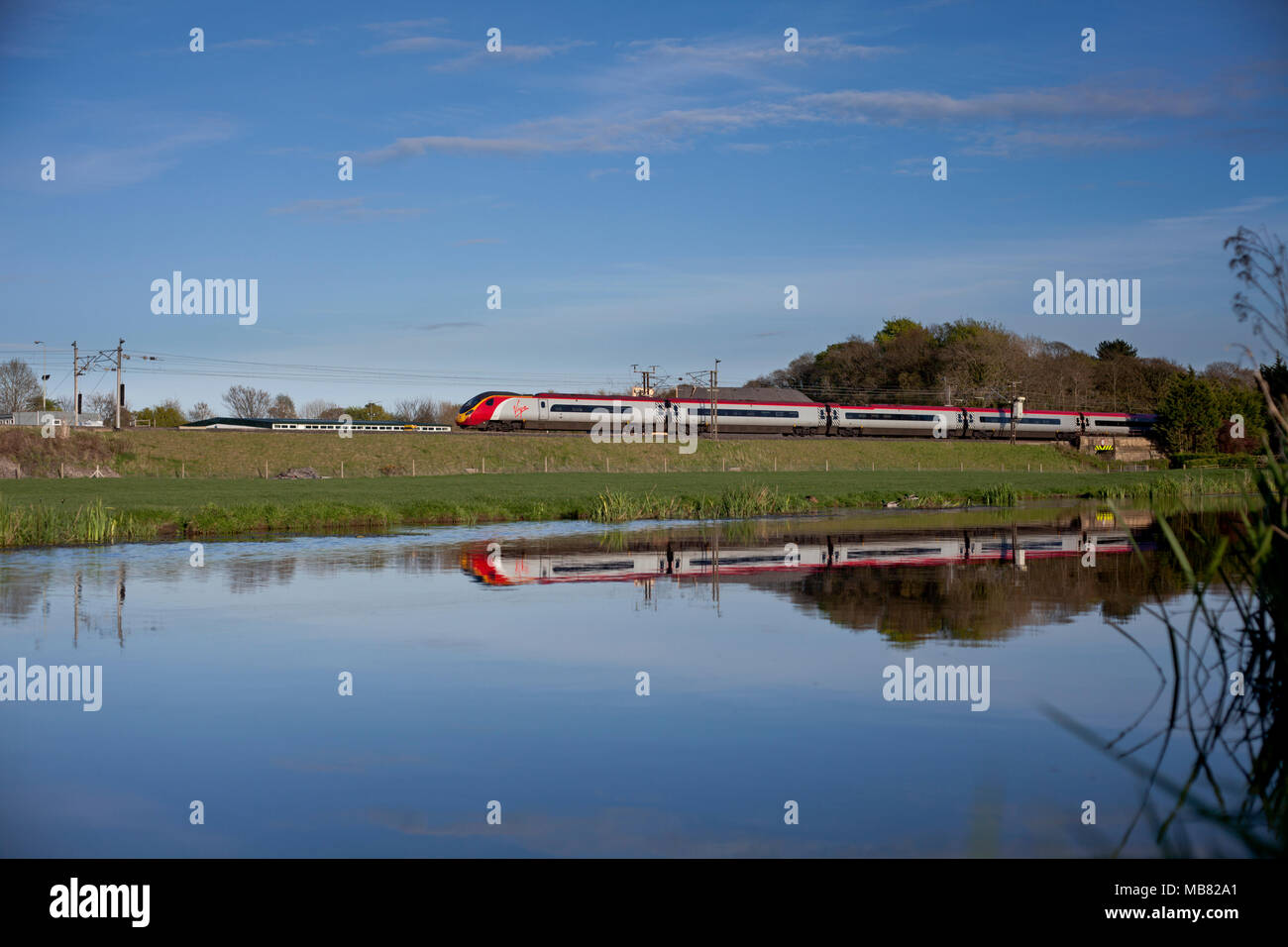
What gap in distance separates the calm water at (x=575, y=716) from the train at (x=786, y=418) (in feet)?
209

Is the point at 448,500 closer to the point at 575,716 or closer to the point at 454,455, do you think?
the point at 575,716

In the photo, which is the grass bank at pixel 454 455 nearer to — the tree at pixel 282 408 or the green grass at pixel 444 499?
the green grass at pixel 444 499

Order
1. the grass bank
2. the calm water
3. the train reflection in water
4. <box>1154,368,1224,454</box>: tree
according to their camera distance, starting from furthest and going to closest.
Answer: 1. <box>1154,368,1224,454</box>: tree
2. the grass bank
3. the train reflection in water
4. the calm water

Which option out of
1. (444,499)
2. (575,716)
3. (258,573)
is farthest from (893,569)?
(444,499)

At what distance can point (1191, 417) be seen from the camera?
8800 centimetres

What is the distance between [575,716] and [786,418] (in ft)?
273

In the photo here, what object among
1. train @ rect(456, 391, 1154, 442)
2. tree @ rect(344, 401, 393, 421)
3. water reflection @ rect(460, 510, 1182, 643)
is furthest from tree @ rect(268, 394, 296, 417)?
water reflection @ rect(460, 510, 1182, 643)

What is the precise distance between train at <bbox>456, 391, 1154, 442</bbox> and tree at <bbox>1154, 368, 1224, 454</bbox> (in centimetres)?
720

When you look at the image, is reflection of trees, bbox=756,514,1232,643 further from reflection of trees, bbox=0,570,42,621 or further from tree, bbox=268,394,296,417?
tree, bbox=268,394,296,417

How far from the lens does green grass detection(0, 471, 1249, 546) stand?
30.2m

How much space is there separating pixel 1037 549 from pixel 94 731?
68.8ft

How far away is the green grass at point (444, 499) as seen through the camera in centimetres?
3023

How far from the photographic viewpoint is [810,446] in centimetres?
8700

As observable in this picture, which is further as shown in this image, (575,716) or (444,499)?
(444,499)
